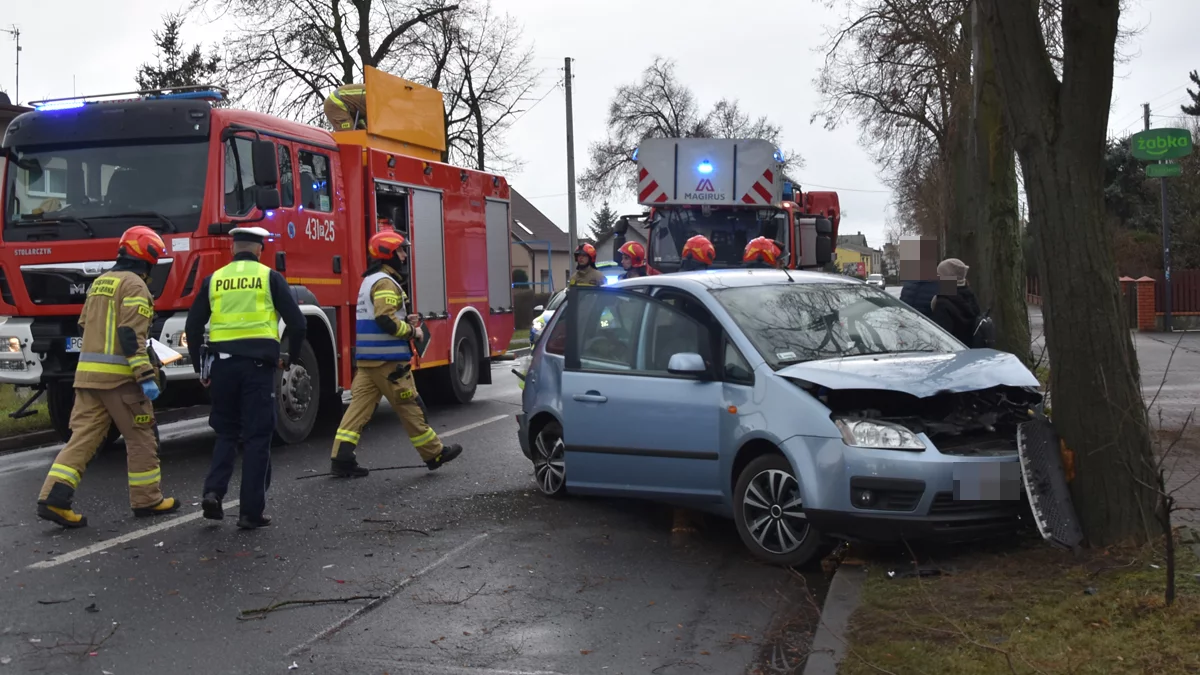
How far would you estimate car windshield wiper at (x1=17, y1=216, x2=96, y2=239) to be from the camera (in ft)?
34.4

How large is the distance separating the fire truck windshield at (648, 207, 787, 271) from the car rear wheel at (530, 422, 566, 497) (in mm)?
7826

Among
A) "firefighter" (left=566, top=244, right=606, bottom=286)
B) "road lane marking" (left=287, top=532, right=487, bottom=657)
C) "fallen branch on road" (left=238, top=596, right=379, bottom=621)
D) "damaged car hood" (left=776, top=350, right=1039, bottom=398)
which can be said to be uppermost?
"firefighter" (left=566, top=244, right=606, bottom=286)

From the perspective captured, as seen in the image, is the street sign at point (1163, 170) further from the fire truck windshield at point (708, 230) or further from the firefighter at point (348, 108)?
the firefighter at point (348, 108)

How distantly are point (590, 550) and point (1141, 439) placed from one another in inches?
117

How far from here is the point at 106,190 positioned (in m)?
10.6

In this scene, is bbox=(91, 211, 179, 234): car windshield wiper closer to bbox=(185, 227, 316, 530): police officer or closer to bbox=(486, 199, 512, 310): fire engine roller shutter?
bbox=(185, 227, 316, 530): police officer

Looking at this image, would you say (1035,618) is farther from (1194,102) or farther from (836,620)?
(1194,102)

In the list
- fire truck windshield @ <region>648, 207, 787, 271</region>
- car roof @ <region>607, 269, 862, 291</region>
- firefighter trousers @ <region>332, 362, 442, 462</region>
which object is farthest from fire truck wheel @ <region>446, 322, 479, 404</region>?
car roof @ <region>607, 269, 862, 291</region>

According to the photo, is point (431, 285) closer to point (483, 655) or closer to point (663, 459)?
point (663, 459)

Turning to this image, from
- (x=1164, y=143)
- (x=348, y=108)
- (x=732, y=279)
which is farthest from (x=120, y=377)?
(x=1164, y=143)

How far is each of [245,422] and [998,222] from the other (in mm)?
9061

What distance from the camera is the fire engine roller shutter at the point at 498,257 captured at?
1588cm

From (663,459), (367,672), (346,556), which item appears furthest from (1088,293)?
(346,556)

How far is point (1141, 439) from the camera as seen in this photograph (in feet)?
19.0
